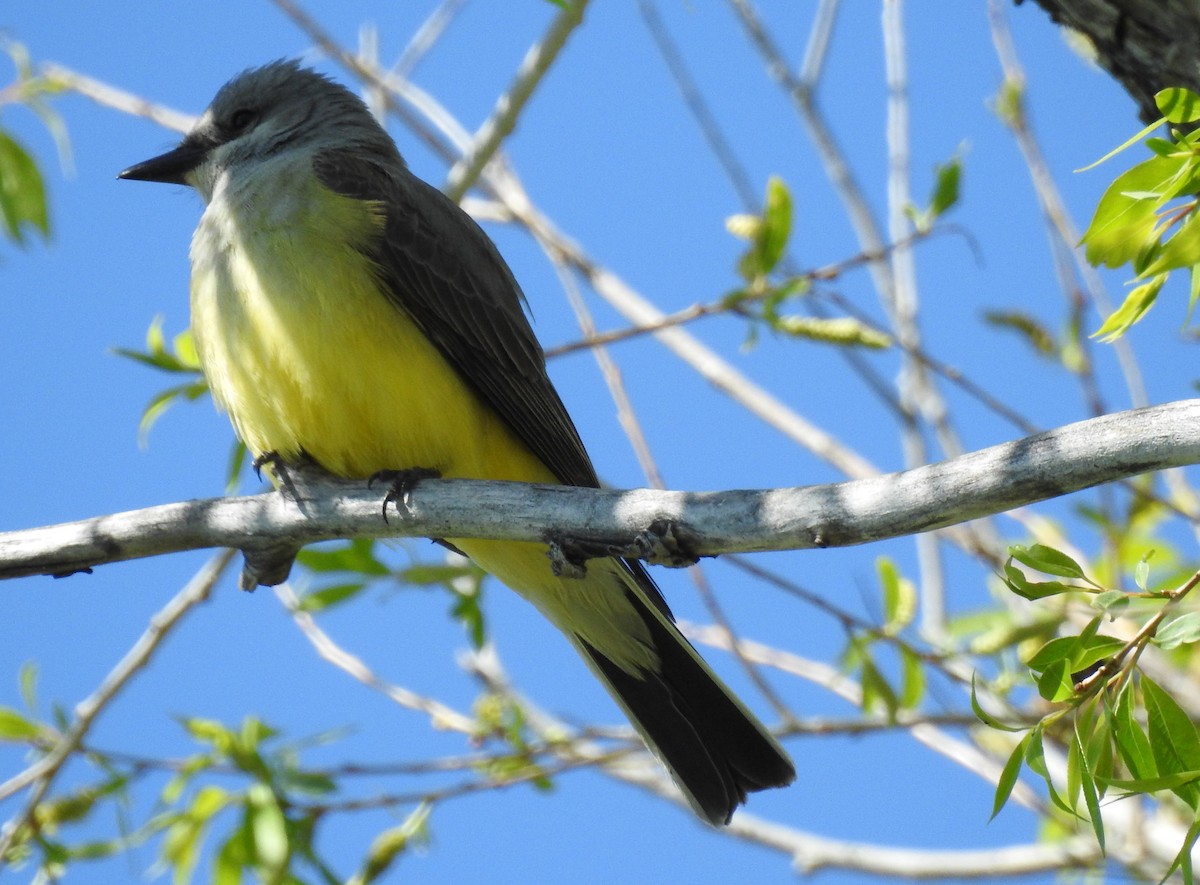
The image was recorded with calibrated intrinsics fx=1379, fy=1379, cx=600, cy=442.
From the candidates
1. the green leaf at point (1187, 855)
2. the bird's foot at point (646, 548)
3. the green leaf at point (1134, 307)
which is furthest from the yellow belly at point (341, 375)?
the green leaf at point (1187, 855)

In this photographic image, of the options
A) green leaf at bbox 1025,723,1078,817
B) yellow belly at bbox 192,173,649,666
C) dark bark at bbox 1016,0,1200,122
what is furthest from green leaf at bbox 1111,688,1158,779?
yellow belly at bbox 192,173,649,666

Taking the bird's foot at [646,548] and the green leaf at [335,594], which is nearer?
the bird's foot at [646,548]

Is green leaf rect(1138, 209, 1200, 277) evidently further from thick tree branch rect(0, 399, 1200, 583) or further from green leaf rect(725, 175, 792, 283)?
green leaf rect(725, 175, 792, 283)

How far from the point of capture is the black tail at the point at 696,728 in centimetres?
407

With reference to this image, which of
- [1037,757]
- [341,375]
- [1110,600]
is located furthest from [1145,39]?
[341,375]

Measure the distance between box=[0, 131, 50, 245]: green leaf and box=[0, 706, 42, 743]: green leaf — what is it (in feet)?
5.52

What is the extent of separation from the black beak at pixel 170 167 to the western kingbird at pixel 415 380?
0.76 meters

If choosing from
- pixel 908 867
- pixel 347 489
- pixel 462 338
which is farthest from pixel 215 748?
pixel 908 867

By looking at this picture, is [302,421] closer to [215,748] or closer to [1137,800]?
[215,748]

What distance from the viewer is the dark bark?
349 cm

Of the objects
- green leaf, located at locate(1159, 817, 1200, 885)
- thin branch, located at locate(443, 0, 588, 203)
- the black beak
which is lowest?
green leaf, located at locate(1159, 817, 1200, 885)

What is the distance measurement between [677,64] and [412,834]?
11.1 feet

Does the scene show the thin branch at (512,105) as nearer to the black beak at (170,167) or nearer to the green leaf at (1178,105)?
the black beak at (170,167)

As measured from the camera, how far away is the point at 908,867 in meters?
5.52
